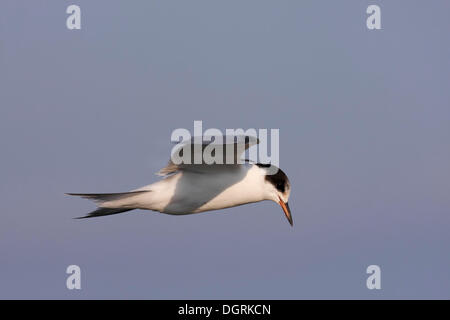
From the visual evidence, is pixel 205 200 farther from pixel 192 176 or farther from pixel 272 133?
pixel 272 133

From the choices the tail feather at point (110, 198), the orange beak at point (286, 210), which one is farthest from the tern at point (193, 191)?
the orange beak at point (286, 210)

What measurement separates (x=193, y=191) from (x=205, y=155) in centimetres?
56

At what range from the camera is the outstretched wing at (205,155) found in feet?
28.8

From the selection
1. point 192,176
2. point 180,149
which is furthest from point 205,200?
point 180,149

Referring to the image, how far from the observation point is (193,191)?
949cm

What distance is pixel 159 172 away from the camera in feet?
31.1

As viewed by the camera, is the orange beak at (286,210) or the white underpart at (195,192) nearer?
the white underpart at (195,192)

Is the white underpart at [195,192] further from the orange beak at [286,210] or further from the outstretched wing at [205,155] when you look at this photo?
the orange beak at [286,210]

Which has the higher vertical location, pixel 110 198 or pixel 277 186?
pixel 277 186

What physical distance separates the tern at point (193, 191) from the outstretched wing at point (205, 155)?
0.02 metres

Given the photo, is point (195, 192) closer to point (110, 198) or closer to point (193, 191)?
point (193, 191)

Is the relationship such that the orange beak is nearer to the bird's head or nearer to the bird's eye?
the bird's head

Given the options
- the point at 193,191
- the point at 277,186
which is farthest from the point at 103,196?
the point at 277,186

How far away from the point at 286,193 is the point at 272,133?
1.11 metres
